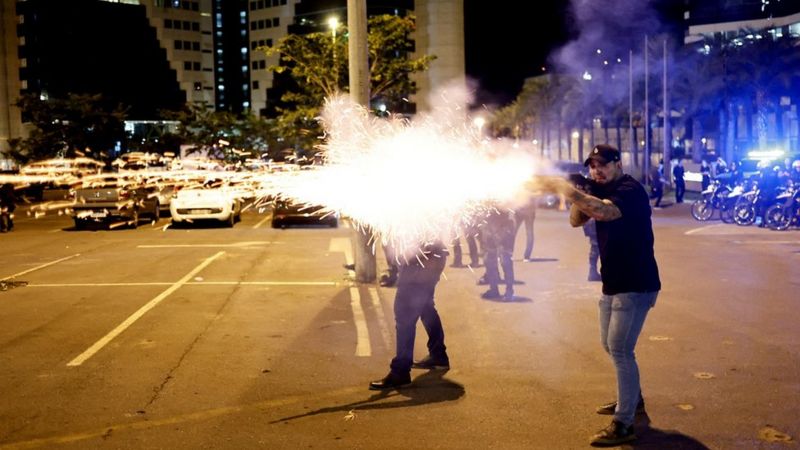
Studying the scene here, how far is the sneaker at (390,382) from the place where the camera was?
793 centimetres

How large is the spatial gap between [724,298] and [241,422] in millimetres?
7866

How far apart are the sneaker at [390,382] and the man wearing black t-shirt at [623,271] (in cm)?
204

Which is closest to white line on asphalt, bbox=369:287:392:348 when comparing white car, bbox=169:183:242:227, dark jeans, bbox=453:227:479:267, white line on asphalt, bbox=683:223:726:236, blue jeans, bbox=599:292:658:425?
dark jeans, bbox=453:227:479:267

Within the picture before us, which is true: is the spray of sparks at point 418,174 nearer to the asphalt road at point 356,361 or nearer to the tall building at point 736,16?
the asphalt road at point 356,361

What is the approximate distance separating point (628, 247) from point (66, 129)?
57.6 metres

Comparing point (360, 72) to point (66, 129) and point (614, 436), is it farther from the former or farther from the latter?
point (66, 129)

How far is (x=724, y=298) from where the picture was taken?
12523 millimetres

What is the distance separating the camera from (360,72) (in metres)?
14.3

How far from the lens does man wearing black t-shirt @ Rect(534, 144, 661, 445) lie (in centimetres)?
639

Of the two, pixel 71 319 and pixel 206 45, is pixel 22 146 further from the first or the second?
pixel 206 45

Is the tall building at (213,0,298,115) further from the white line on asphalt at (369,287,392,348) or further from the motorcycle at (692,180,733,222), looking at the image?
the white line on asphalt at (369,287,392,348)

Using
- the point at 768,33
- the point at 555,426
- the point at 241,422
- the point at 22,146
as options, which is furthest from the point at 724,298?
the point at 22,146

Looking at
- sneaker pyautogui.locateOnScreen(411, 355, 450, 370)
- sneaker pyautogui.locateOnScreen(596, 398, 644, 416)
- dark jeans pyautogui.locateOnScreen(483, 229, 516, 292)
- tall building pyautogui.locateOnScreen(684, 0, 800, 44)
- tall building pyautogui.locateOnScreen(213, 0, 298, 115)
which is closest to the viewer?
sneaker pyautogui.locateOnScreen(596, 398, 644, 416)

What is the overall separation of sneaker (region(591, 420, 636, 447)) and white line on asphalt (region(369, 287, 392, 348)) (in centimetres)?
368
